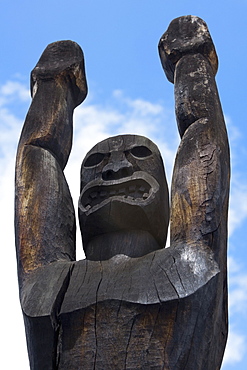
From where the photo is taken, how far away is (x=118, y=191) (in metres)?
4.43

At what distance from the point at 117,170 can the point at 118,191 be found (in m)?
0.15

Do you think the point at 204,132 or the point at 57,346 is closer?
the point at 57,346

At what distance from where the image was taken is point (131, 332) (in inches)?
143

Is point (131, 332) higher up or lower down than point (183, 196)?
lower down

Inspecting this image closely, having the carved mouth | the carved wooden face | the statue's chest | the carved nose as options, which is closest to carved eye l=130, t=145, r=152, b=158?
the carved wooden face

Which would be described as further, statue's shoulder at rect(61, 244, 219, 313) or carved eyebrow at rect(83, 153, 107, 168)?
carved eyebrow at rect(83, 153, 107, 168)

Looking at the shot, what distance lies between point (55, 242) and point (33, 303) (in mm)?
503

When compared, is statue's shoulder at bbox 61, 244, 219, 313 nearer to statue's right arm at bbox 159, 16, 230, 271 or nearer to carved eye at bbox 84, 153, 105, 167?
statue's right arm at bbox 159, 16, 230, 271

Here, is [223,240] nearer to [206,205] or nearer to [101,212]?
[206,205]

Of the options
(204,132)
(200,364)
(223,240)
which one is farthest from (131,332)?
(204,132)

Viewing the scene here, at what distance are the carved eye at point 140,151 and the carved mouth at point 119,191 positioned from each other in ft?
0.73

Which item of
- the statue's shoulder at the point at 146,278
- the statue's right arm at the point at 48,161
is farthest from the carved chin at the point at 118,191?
the statue's shoulder at the point at 146,278

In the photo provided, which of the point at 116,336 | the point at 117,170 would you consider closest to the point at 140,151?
the point at 117,170

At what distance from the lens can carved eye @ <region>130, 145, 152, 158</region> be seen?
182 inches
